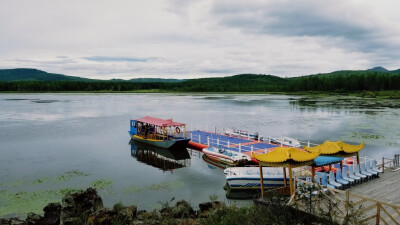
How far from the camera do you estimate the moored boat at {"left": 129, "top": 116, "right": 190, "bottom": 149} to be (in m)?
34.8

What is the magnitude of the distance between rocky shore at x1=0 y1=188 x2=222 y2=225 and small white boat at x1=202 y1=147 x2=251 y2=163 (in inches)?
438

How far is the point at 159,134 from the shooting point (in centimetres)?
3816

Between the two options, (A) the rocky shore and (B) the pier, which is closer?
(B) the pier

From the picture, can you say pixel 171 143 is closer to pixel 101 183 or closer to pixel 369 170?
pixel 101 183

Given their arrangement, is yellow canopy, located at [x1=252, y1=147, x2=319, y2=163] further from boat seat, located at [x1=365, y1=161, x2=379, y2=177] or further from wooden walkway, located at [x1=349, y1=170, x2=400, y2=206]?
boat seat, located at [x1=365, y1=161, x2=379, y2=177]

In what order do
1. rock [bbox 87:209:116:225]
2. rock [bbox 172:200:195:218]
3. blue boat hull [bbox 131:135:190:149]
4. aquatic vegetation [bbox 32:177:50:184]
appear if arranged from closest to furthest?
rock [bbox 87:209:116:225], rock [bbox 172:200:195:218], aquatic vegetation [bbox 32:177:50:184], blue boat hull [bbox 131:135:190:149]

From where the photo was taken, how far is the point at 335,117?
6025 centimetres

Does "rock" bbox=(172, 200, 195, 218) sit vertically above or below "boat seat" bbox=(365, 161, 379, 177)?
below

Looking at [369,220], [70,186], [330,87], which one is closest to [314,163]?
[369,220]

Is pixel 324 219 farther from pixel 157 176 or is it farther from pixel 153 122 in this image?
pixel 153 122

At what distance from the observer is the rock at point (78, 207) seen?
43.6 feet

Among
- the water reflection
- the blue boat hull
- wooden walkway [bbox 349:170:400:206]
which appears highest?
wooden walkway [bbox 349:170:400:206]

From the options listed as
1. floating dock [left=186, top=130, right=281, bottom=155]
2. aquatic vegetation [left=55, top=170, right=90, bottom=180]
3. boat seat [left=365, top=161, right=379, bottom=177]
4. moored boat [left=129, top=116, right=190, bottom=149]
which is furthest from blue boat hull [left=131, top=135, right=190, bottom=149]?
boat seat [left=365, top=161, right=379, bottom=177]

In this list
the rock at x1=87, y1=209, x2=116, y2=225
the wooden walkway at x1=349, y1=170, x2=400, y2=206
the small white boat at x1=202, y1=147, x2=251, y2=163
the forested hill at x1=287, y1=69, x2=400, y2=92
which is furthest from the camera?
the forested hill at x1=287, y1=69, x2=400, y2=92
